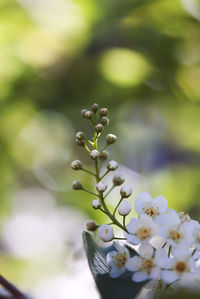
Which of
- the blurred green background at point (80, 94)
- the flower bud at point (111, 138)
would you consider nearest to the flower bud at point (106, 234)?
the flower bud at point (111, 138)

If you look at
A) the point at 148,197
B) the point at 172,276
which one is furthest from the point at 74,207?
the point at 172,276

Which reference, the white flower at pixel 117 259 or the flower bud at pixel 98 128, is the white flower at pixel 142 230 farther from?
the flower bud at pixel 98 128

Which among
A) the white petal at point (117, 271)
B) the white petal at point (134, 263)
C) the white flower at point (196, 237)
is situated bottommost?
the white petal at point (117, 271)

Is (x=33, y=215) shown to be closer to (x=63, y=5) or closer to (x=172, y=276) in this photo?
(x=63, y=5)

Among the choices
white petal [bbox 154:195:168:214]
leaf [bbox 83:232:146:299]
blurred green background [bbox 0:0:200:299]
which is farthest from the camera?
blurred green background [bbox 0:0:200:299]

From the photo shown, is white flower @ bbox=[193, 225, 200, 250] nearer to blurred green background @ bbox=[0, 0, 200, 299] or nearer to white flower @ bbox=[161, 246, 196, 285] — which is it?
white flower @ bbox=[161, 246, 196, 285]

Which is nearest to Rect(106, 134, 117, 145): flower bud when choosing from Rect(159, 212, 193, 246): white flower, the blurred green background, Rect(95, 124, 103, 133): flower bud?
Rect(95, 124, 103, 133): flower bud
